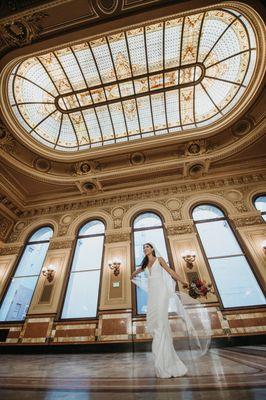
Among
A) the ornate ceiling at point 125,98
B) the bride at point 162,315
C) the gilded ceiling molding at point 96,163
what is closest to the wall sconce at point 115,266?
the ornate ceiling at point 125,98

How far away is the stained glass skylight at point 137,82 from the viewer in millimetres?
6320

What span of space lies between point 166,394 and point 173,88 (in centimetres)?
834

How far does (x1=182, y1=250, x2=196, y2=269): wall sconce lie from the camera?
6620 mm

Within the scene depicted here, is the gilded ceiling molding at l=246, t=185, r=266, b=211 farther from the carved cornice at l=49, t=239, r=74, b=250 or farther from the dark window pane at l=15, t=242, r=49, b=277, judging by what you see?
the dark window pane at l=15, t=242, r=49, b=277

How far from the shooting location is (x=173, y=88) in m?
7.52

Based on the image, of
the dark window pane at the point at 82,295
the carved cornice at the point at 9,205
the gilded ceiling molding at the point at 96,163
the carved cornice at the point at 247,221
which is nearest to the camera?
the dark window pane at the point at 82,295

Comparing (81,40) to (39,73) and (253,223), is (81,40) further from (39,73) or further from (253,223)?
(253,223)

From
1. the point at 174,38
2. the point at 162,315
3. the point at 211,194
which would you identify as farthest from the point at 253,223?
the point at 174,38

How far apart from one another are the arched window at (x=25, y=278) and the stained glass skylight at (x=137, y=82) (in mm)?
4247

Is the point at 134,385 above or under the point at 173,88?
under

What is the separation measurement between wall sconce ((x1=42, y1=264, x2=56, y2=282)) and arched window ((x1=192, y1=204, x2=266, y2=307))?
5.60 meters

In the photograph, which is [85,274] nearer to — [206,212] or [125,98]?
[206,212]

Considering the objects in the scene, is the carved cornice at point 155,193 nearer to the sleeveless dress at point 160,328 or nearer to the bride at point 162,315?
the bride at point 162,315

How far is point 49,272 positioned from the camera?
7352 mm
